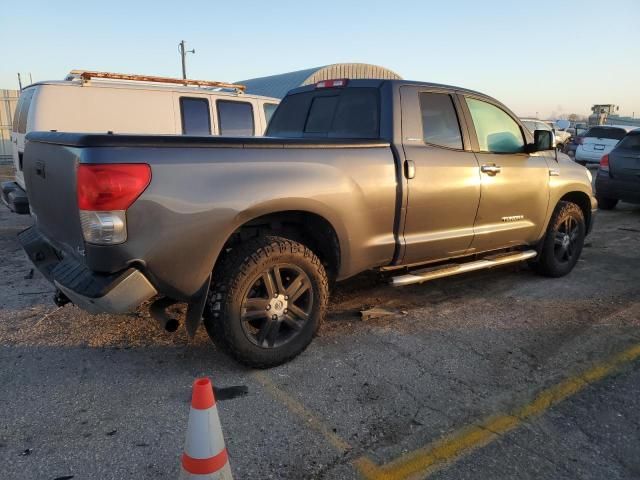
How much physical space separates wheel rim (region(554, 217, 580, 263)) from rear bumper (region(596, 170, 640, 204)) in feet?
15.3

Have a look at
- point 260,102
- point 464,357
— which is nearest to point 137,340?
point 464,357

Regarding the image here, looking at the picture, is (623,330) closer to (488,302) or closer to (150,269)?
(488,302)

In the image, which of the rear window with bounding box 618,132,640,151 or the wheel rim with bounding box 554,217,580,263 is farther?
the rear window with bounding box 618,132,640,151

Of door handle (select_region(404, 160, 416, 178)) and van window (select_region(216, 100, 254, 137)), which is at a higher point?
van window (select_region(216, 100, 254, 137))

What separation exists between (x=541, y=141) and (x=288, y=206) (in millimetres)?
2897

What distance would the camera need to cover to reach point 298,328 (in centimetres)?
338

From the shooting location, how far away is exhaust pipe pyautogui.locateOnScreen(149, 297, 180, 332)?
117 inches

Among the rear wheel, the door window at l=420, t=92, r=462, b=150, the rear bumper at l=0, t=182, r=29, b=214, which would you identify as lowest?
the rear wheel

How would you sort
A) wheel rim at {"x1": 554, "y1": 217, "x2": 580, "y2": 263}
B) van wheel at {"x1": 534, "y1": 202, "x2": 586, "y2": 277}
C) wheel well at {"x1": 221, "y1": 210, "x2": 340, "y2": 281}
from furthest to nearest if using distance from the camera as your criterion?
wheel rim at {"x1": 554, "y1": 217, "x2": 580, "y2": 263}
van wheel at {"x1": 534, "y1": 202, "x2": 586, "y2": 277}
wheel well at {"x1": 221, "y1": 210, "x2": 340, "y2": 281}

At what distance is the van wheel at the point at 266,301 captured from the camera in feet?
10.0

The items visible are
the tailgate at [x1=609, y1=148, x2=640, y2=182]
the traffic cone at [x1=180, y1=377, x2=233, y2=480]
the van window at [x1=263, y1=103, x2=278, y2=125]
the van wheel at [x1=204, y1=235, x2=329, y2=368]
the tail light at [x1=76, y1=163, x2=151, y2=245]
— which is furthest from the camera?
the tailgate at [x1=609, y1=148, x2=640, y2=182]

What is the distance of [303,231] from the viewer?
12.0 ft

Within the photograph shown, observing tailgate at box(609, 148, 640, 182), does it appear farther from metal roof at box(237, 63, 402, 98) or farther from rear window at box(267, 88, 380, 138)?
metal roof at box(237, 63, 402, 98)

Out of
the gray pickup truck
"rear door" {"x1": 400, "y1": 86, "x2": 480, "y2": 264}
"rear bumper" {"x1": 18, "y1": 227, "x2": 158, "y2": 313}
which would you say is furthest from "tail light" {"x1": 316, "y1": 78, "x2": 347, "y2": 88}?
"rear bumper" {"x1": 18, "y1": 227, "x2": 158, "y2": 313}
